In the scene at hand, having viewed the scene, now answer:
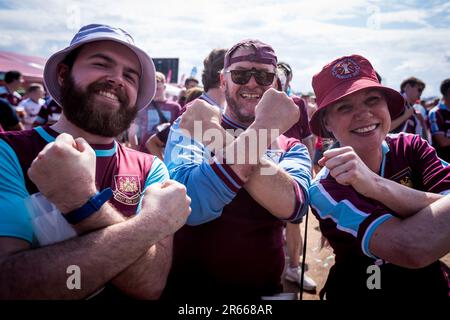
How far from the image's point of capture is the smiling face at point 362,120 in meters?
1.86

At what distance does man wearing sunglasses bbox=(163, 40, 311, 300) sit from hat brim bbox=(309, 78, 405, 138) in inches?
11.6

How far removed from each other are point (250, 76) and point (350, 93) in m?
0.62

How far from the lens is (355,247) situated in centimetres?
165

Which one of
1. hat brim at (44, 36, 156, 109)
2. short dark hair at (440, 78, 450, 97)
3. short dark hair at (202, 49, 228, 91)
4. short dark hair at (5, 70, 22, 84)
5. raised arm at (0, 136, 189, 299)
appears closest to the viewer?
→ raised arm at (0, 136, 189, 299)

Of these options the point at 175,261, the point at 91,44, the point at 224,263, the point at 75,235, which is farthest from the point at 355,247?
the point at 91,44

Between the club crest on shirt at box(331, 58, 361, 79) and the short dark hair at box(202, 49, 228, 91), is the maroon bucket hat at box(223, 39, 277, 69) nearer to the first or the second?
the club crest on shirt at box(331, 58, 361, 79)

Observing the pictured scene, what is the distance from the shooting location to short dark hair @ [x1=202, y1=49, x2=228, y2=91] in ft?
11.2

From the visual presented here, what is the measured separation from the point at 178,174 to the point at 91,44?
0.89 meters

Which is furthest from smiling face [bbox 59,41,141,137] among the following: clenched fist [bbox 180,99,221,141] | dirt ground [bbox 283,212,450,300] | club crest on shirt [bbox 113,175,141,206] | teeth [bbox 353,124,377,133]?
dirt ground [bbox 283,212,450,300]

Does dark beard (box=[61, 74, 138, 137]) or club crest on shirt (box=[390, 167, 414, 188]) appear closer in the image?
dark beard (box=[61, 74, 138, 137])

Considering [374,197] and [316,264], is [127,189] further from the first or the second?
[316,264]

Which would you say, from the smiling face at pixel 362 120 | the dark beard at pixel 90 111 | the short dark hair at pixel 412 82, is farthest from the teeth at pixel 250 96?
the short dark hair at pixel 412 82

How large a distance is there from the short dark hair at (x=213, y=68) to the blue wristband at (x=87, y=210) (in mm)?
2468

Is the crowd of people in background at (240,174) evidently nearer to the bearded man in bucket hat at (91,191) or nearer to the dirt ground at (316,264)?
the bearded man in bucket hat at (91,191)
